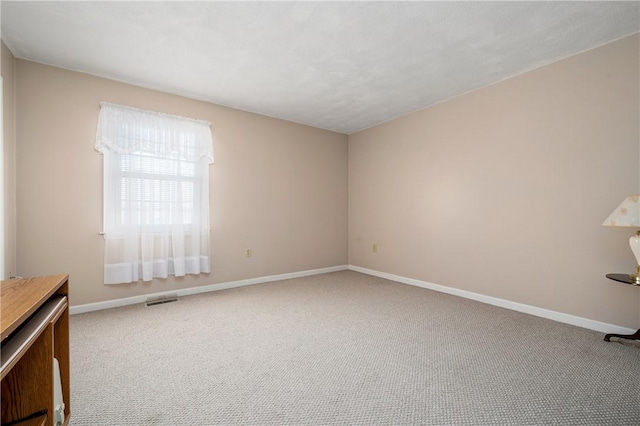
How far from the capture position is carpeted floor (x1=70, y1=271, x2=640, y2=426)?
147 centimetres

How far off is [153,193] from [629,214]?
4.24 m

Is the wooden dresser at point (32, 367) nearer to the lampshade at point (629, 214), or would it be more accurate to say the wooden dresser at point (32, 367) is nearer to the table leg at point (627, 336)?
the lampshade at point (629, 214)

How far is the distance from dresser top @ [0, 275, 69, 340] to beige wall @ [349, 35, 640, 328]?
360cm

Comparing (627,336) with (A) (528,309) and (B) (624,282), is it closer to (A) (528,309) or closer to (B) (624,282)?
(B) (624,282)

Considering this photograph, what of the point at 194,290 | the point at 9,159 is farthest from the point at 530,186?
the point at 9,159

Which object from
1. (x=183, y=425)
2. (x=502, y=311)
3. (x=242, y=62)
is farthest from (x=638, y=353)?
(x=242, y=62)

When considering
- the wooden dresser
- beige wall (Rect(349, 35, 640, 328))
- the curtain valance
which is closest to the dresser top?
the wooden dresser

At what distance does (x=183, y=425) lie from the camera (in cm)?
138

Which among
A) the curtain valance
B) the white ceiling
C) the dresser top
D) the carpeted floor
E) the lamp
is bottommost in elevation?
the carpeted floor

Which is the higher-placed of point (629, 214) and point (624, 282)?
point (629, 214)

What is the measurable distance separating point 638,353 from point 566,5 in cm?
245

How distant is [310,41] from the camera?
2.40 metres

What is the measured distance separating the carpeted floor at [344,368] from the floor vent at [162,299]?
18 cm

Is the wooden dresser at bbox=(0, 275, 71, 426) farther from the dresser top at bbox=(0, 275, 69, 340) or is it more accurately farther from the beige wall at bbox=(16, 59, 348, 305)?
the beige wall at bbox=(16, 59, 348, 305)
